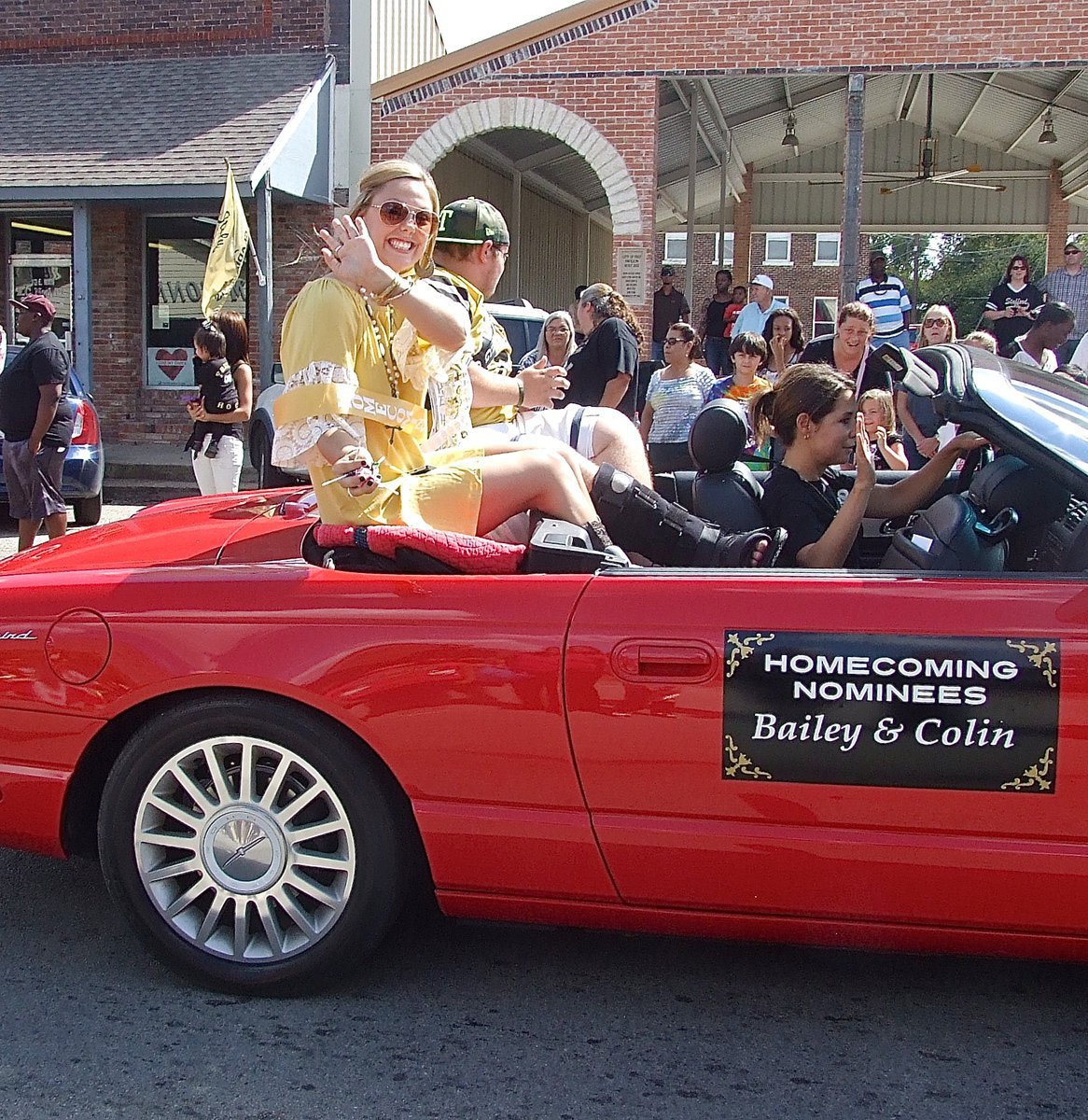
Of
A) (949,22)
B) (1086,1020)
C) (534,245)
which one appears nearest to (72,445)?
(1086,1020)

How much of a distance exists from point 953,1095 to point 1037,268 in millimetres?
46819

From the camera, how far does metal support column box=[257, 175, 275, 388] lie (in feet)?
44.8

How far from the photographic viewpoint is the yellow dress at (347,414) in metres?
3.23

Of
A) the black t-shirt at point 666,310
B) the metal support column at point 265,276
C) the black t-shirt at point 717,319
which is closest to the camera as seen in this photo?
the metal support column at point 265,276

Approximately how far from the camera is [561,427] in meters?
4.22

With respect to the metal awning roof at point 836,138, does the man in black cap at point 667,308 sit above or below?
below

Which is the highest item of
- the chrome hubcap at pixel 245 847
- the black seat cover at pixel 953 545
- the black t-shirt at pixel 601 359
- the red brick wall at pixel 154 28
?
the red brick wall at pixel 154 28

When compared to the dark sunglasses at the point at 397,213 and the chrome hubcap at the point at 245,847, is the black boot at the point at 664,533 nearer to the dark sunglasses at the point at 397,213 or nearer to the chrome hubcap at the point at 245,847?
the dark sunglasses at the point at 397,213

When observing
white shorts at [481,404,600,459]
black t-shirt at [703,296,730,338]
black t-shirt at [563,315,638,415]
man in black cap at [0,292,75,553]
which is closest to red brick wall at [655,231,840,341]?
black t-shirt at [703,296,730,338]

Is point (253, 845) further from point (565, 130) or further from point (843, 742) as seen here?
point (565, 130)

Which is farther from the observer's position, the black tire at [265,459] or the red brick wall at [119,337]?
the red brick wall at [119,337]

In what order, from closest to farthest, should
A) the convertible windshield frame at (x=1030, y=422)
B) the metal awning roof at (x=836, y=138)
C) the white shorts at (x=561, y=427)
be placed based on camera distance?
the convertible windshield frame at (x=1030, y=422)
the white shorts at (x=561, y=427)
the metal awning roof at (x=836, y=138)

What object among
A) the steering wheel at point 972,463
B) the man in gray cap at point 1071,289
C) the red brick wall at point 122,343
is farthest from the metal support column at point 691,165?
the steering wheel at point 972,463

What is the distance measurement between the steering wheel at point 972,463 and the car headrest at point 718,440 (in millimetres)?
648
